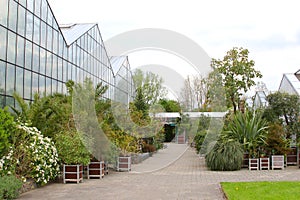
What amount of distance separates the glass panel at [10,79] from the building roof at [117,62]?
1625 centimetres

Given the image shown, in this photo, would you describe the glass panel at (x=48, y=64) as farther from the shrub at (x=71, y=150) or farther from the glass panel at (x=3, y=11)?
the shrub at (x=71, y=150)

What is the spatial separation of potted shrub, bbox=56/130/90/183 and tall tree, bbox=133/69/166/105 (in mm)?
24832

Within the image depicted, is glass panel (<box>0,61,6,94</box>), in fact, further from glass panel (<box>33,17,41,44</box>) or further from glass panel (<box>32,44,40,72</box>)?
glass panel (<box>33,17,41,44</box>)

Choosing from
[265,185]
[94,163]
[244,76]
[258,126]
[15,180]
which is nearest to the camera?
[15,180]

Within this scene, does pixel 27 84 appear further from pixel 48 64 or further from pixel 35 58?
pixel 48 64

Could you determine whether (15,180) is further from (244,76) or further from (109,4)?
(244,76)

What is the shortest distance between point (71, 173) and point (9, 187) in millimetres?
3314

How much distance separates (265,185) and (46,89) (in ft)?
34.9

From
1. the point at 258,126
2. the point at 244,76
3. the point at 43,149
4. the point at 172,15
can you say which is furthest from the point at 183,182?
the point at 244,76

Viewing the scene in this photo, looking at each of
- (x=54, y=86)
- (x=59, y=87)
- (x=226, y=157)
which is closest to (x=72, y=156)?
(x=226, y=157)

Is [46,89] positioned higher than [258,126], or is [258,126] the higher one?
[46,89]

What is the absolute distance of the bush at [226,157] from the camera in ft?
46.2

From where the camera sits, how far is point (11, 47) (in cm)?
1350

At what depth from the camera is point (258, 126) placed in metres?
15.5
